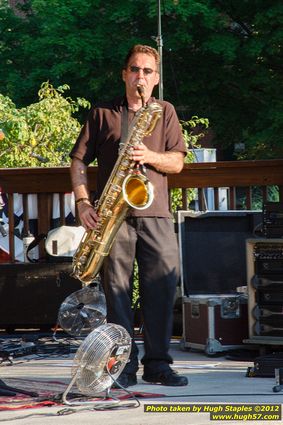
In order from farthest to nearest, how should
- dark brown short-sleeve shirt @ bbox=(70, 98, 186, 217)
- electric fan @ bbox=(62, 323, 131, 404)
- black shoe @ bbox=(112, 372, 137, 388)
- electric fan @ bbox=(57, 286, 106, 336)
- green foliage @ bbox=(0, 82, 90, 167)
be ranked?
green foliage @ bbox=(0, 82, 90, 167)
electric fan @ bbox=(57, 286, 106, 336)
dark brown short-sleeve shirt @ bbox=(70, 98, 186, 217)
black shoe @ bbox=(112, 372, 137, 388)
electric fan @ bbox=(62, 323, 131, 404)

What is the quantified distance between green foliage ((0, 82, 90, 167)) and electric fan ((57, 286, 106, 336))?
5259mm

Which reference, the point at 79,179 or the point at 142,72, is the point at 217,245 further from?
the point at 142,72

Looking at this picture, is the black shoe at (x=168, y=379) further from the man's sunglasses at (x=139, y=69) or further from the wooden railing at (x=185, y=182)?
the wooden railing at (x=185, y=182)

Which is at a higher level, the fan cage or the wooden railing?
the wooden railing

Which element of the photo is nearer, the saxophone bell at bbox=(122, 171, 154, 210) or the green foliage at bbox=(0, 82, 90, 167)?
the saxophone bell at bbox=(122, 171, 154, 210)

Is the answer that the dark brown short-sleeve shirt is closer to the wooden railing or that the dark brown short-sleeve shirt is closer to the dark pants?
the dark pants

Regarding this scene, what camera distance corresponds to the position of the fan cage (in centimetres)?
537

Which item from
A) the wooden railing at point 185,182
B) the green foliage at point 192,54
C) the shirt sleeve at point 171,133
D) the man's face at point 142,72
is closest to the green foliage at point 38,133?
the wooden railing at point 185,182

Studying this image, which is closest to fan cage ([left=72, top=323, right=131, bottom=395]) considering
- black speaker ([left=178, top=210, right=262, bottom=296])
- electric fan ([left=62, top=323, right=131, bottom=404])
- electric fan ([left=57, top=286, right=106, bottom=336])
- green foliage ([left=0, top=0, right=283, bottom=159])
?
electric fan ([left=62, top=323, right=131, bottom=404])

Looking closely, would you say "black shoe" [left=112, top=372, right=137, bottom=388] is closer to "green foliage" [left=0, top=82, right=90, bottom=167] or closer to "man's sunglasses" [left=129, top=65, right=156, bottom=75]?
"man's sunglasses" [left=129, top=65, right=156, bottom=75]

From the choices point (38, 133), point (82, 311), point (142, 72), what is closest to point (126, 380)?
point (142, 72)

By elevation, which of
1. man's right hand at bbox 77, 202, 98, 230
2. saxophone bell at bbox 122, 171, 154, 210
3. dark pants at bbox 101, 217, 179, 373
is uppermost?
saxophone bell at bbox 122, 171, 154, 210

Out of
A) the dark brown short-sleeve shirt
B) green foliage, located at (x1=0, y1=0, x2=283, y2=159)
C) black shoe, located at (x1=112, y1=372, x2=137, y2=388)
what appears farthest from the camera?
green foliage, located at (x1=0, y1=0, x2=283, y2=159)

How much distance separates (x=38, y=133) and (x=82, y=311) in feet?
23.3
